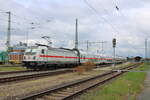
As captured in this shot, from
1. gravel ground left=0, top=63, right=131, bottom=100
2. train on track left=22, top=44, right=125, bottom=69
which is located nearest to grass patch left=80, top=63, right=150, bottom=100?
gravel ground left=0, top=63, right=131, bottom=100

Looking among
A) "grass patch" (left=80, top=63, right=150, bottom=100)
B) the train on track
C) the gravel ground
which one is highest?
the train on track

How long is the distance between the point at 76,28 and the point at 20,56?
43.3 ft

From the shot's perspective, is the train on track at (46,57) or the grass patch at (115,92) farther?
the train on track at (46,57)

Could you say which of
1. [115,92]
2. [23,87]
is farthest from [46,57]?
[115,92]

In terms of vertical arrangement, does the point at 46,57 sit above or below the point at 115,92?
above

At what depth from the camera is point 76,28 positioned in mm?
43688

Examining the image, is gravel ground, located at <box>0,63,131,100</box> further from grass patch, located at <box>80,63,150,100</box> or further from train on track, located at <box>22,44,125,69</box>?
train on track, located at <box>22,44,125,69</box>

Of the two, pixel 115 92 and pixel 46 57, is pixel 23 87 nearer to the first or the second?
pixel 115 92

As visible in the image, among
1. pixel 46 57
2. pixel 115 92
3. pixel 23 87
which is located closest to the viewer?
pixel 115 92

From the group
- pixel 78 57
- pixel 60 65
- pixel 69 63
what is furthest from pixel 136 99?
pixel 78 57

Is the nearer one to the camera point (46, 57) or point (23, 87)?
point (23, 87)

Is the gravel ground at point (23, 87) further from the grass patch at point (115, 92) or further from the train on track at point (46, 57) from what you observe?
the train on track at point (46, 57)

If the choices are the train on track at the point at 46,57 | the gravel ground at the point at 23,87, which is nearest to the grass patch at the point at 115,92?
the gravel ground at the point at 23,87

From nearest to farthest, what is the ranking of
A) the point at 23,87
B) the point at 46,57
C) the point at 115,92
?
the point at 115,92, the point at 23,87, the point at 46,57
